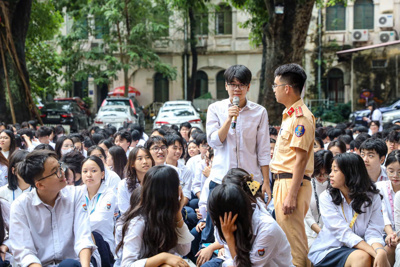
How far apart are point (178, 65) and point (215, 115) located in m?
23.6

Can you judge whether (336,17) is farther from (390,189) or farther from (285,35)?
(390,189)

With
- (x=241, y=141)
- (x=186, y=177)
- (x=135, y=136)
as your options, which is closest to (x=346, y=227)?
(x=241, y=141)

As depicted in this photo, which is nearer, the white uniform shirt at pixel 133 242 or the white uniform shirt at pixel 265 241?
the white uniform shirt at pixel 265 241

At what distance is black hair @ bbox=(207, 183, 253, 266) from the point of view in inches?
136

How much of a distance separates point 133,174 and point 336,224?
225 cm

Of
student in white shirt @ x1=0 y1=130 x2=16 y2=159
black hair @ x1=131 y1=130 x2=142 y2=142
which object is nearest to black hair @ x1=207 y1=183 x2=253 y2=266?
student in white shirt @ x1=0 y1=130 x2=16 y2=159

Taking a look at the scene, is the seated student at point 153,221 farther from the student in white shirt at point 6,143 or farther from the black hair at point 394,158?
the student in white shirt at point 6,143

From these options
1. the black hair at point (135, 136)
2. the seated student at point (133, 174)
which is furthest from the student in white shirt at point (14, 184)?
the black hair at point (135, 136)

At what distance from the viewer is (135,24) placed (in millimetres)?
24312

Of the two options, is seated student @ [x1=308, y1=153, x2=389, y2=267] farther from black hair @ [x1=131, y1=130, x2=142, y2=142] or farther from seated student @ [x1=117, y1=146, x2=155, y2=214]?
black hair @ [x1=131, y1=130, x2=142, y2=142]

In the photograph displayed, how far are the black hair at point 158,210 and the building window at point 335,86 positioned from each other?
24.2 metres

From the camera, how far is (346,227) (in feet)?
14.4

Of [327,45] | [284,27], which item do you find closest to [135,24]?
[327,45]

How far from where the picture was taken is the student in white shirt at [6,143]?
7.48m
